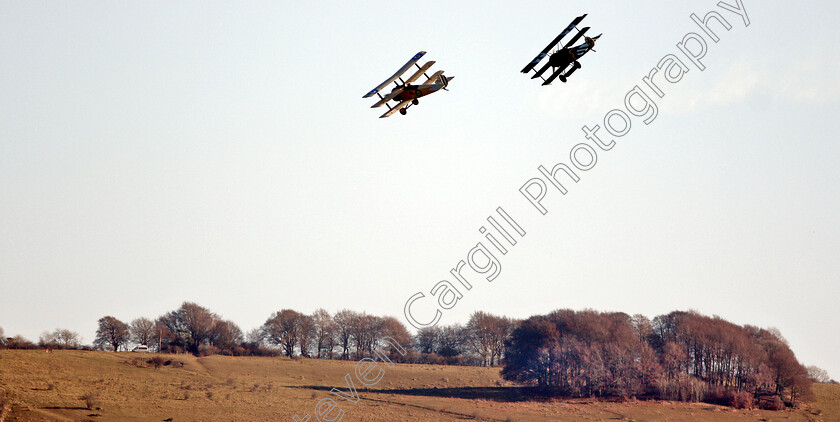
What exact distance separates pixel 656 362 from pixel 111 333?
126 metres

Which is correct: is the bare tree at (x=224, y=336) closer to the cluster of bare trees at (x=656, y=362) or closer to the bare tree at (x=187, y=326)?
the bare tree at (x=187, y=326)

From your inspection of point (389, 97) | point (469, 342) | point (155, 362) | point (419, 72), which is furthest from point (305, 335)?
point (419, 72)

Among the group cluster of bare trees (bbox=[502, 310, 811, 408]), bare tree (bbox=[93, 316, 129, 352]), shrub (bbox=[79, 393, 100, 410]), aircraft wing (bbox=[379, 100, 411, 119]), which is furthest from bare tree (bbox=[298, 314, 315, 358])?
aircraft wing (bbox=[379, 100, 411, 119])

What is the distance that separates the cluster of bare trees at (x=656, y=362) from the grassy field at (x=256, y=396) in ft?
11.7

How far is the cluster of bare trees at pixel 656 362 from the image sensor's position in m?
99.9

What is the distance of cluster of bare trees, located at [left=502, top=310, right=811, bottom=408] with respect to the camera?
328 feet

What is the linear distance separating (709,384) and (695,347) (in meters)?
7.67

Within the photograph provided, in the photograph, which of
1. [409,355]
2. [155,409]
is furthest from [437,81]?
[409,355]

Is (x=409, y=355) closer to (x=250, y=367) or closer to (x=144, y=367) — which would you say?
(x=250, y=367)

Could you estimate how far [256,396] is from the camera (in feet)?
289

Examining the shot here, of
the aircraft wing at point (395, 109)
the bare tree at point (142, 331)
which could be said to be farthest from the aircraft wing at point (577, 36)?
the bare tree at point (142, 331)

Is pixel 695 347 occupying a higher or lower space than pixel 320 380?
higher

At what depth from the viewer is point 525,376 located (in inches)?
4158

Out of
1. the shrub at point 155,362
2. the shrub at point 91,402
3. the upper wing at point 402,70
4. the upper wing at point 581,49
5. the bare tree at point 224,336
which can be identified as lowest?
the shrub at point 91,402
